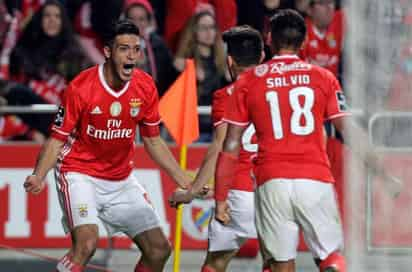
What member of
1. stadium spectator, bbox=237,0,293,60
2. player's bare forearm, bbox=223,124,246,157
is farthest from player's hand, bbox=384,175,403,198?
stadium spectator, bbox=237,0,293,60

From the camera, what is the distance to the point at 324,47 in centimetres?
1423

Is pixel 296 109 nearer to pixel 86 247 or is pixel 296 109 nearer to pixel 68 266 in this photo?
pixel 86 247

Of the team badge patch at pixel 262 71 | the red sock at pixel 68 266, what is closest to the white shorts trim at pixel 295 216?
the team badge patch at pixel 262 71

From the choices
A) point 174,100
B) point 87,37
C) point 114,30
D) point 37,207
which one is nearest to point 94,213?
point 114,30

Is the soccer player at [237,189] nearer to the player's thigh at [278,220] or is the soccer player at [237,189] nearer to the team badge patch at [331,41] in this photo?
the player's thigh at [278,220]

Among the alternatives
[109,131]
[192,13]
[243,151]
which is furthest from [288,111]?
[192,13]

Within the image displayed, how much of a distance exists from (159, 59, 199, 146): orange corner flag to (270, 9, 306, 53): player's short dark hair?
353 centimetres

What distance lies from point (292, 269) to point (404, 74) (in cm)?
231

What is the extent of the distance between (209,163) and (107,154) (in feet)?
3.13

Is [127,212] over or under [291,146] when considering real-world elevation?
under

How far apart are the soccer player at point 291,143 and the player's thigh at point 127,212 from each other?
171 centimetres

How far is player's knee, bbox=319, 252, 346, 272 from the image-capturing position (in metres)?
8.59

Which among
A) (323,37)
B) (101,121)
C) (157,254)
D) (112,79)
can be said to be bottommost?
(157,254)

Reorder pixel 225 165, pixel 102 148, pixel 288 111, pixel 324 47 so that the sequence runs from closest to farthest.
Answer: pixel 288 111 < pixel 225 165 < pixel 102 148 < pixel 324 47
